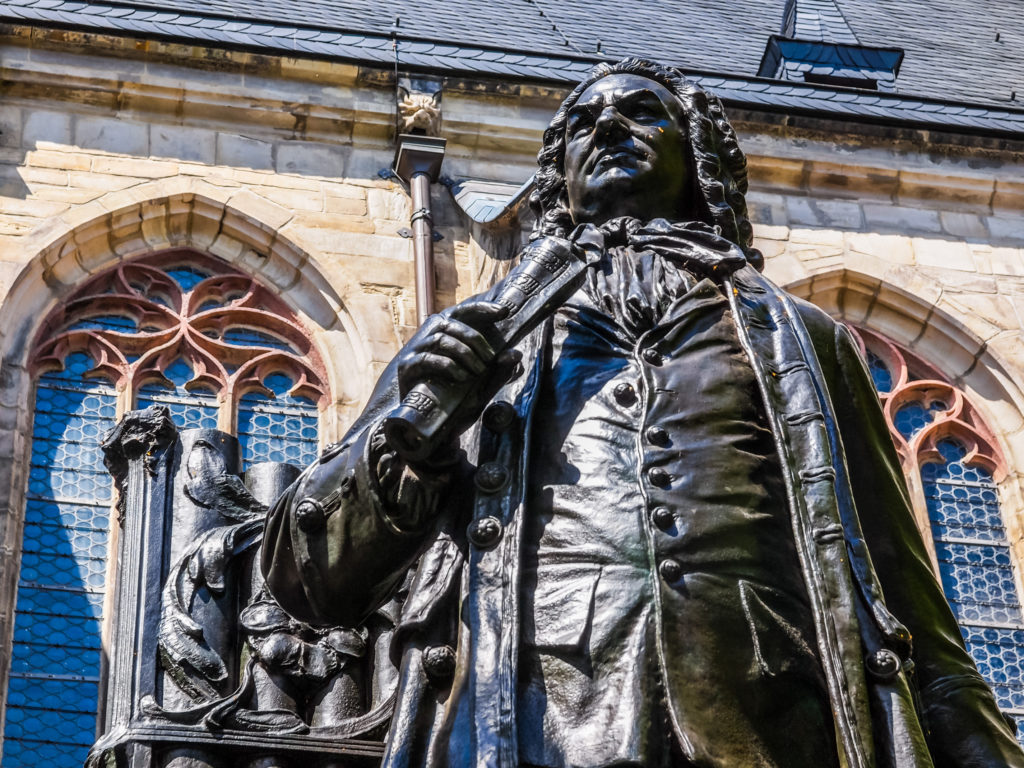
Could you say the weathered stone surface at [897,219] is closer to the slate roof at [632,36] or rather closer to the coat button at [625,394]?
the slate roof at [632,36]

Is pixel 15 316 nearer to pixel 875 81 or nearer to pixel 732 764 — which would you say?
pixel 875 81

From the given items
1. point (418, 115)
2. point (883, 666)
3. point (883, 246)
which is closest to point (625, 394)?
point (883, 666)

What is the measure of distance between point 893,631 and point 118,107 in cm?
898

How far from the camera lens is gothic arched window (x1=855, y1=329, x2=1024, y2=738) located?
11211 millimetres

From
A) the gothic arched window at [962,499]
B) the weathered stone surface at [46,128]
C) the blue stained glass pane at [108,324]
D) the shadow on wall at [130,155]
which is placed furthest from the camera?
the weathered stone surface at [46,128]

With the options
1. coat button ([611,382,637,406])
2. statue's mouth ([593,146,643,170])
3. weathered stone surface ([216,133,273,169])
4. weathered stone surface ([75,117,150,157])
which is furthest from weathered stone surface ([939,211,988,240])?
coat button ([611,382,637,406])

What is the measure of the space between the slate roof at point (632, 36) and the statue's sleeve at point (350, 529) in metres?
8.57

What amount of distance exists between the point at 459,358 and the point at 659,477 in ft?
1.07

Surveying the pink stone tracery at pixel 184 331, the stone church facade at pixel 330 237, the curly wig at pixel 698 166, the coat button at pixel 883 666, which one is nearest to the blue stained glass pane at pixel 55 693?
the stone church facade at pixel 330 237

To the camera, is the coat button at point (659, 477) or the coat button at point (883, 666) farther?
the coat button at point (659, 477)

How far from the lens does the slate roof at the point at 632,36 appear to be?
12.3 metres

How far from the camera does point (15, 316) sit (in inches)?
435

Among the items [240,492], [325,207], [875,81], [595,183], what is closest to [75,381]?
[325,207]

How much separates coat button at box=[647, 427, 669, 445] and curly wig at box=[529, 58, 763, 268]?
2.01 feet
